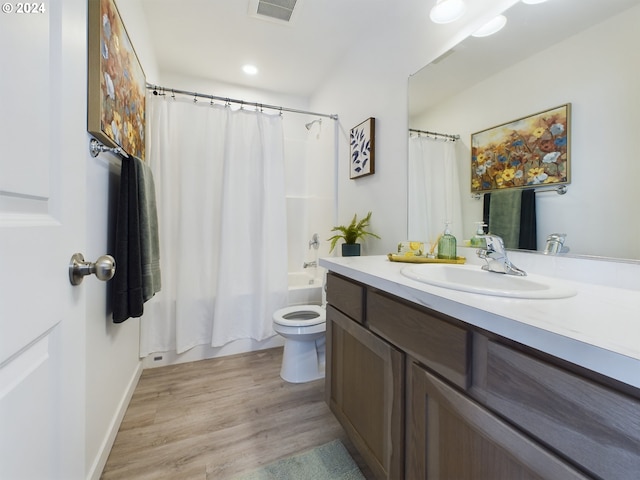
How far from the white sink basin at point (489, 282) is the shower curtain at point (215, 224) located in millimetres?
1505

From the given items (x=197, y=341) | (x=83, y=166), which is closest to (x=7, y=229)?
(x=83, y=166)

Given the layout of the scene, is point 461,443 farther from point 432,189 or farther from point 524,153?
point 432,189

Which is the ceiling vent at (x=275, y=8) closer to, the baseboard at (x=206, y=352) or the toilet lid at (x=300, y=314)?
the toilet lid at (x=300, y=314)

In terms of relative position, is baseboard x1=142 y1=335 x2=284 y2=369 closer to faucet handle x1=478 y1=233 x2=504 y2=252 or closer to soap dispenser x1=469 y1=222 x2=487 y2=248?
soap dispenser x1=469 y1=222 x2=487 y2=248

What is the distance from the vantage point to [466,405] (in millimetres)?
652

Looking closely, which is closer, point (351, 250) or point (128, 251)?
point (128, 251)

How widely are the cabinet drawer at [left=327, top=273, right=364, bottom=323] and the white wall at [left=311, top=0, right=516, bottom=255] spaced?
25.5 inches

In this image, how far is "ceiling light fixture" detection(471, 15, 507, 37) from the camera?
1.14 m

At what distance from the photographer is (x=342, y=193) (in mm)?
2492

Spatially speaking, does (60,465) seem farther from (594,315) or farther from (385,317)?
(594,315)

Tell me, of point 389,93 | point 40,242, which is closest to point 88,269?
point 40,242

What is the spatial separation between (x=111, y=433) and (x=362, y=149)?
87.1 inches

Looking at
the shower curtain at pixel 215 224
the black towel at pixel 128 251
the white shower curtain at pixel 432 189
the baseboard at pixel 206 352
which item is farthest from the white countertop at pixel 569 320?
the baseboard at pixel 206 352

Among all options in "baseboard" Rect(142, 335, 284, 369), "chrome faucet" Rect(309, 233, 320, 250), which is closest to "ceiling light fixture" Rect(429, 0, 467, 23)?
"chrome faucet" Rect(309, 233, 320, 250)
